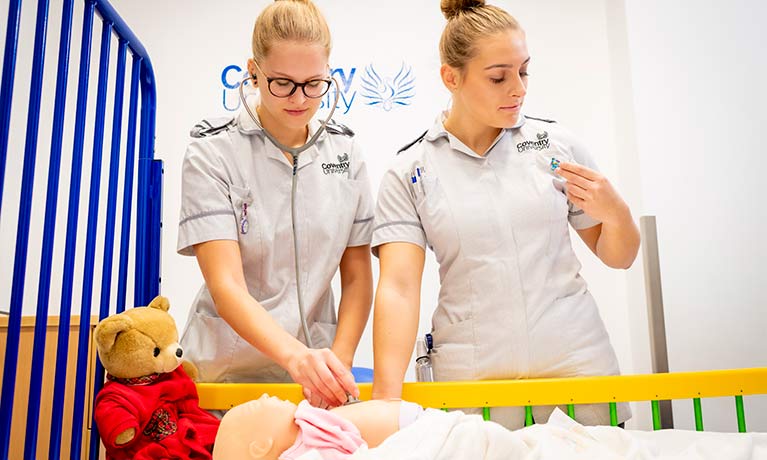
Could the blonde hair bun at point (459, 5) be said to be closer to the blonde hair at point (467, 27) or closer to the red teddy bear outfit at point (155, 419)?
the blonde hair at point (467, 27)

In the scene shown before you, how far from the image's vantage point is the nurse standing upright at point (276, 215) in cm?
132

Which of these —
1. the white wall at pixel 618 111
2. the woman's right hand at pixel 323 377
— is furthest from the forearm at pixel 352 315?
the white wall at pixel 618 111

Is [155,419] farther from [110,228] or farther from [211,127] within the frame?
[211,127]

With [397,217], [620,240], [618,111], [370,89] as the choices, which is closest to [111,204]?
Result: [397,217]

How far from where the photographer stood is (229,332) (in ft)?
4.45

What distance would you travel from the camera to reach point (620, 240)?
1.34m

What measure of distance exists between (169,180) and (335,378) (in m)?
2.29

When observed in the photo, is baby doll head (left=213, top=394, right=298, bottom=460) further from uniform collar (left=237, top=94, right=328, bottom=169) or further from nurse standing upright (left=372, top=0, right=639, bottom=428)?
uniform collar (left=237, top=94, right=328, bottom=169)

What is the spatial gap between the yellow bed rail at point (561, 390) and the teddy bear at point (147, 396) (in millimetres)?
81

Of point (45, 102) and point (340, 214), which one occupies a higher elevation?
point (45, 102)

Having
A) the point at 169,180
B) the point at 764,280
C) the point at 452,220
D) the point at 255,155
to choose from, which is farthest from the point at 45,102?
the point at 764,280

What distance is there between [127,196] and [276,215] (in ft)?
1.34

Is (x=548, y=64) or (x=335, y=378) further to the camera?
(x=548, y=64)

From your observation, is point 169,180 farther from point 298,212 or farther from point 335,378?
point 335,378
